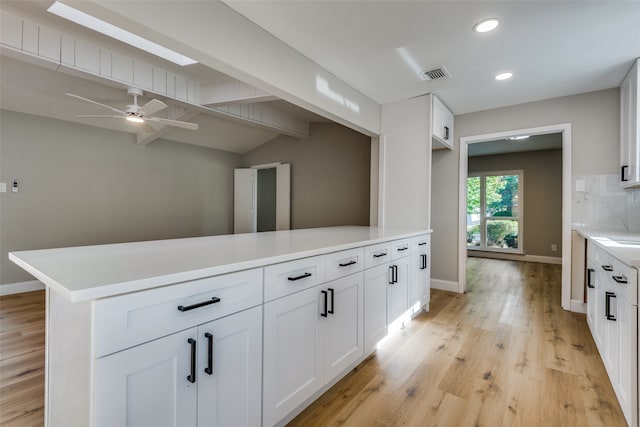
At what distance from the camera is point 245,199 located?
631 cm

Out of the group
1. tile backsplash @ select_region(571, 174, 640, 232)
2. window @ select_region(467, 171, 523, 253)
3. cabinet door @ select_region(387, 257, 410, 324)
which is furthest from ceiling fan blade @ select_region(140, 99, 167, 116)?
window @ select_region(467, 171, 523, 253)

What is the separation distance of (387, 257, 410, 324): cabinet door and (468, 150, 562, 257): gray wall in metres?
5.04

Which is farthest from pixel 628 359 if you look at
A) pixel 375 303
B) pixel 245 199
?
pixel 245 199

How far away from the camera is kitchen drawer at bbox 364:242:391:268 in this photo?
79.1 inches

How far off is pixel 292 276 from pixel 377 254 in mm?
896

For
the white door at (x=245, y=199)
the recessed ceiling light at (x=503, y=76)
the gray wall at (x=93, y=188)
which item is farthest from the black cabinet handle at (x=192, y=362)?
the white door at (x=245, y=199)

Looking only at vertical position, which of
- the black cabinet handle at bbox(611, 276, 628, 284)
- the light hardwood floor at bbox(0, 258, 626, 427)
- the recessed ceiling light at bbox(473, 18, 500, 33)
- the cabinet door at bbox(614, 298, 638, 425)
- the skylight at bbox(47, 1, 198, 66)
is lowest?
the light hardwood floor at bbox(0, 258, 626, 427)

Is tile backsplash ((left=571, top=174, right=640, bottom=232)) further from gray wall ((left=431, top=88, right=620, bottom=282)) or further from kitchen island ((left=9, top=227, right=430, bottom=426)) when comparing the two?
kitchen island ((left=9, top=227, right=430, bottom=426))

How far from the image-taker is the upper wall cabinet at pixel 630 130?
8.13ft

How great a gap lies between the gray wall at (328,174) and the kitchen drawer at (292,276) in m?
3.31

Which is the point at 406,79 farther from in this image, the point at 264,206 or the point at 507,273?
the point at 264,206

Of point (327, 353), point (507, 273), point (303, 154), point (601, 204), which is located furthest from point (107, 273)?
point (507, 273)

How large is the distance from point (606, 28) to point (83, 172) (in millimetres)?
5976

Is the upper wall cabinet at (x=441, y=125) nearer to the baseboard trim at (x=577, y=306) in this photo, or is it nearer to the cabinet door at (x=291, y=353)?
the baseboard trim at (x=577, y=306)
